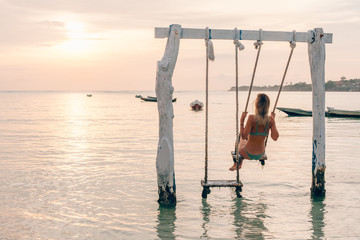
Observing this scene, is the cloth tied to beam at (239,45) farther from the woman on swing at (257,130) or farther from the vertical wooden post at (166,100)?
the vertical wooden post at (166,100)

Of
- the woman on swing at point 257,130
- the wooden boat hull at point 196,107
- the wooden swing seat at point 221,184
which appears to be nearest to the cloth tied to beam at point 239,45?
the woman on swing at point 257,130

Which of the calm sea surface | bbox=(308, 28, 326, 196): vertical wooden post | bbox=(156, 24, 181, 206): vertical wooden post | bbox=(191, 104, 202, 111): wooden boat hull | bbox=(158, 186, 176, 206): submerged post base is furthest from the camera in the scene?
bbox=(191, 104, 202, 111): wooden boat hull

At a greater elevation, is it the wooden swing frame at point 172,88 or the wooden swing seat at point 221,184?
the wooden swing frame at point 172,88

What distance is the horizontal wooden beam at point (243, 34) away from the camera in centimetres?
876

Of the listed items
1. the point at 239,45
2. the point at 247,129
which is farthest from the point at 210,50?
the point at 247,129

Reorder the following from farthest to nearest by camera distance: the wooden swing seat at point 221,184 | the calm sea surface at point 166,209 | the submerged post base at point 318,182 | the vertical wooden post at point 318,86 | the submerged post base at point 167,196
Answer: the submerged post base at point 318,182, the vertical wooden post at point 318,86, the submerged post base at point 167,196, the wooden swing seat at point 221,184, the calm sea surface at point 166,209

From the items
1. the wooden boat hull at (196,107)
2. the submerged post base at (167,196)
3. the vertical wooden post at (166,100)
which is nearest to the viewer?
the vertical wooden post at (166,100)

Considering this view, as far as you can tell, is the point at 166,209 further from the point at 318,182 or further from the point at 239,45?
the point at 239,45

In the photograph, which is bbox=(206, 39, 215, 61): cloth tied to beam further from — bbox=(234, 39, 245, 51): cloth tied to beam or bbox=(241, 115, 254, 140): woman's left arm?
bbox=(241, 115, 254, 140): woman's left arm

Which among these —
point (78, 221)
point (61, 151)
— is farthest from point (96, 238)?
point (61, 151)

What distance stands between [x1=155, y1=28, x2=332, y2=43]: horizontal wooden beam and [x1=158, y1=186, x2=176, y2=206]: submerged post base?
10.4 ft

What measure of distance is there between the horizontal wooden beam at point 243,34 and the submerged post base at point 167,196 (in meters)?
3.17

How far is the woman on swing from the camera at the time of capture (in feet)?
28.6

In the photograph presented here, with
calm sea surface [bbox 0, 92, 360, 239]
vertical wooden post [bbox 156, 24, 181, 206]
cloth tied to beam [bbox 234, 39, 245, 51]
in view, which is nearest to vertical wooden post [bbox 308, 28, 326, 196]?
calm sea surface [bbox 0, 92, 360, 239]
